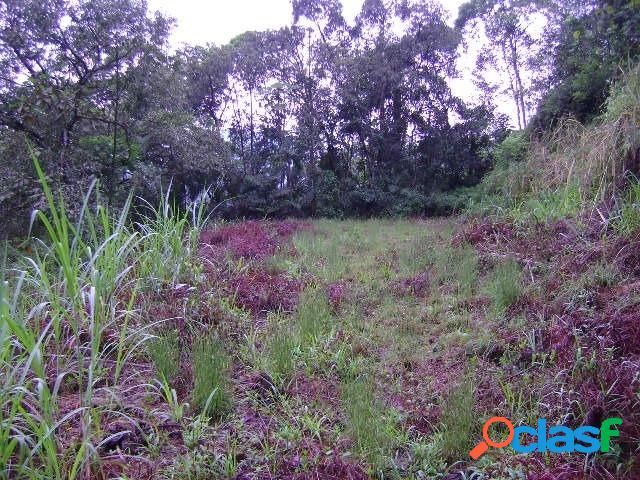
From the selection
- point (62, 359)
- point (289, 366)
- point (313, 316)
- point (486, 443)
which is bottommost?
point (486, 443)

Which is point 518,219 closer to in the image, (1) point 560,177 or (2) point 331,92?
(1) point 560,177

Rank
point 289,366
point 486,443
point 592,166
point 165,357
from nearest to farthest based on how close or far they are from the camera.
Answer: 1. point 486,443
2. point 165,357
3. point 289,366
4. point 592,166

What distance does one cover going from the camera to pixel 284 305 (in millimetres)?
3559

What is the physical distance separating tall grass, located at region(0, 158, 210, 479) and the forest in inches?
0.7

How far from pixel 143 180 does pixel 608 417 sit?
8.10 metres

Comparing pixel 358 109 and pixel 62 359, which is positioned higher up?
pixel 358 109

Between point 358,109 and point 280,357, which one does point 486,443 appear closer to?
point 280,357

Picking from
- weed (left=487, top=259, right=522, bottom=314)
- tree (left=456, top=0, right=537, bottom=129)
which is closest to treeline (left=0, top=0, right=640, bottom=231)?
tree (left=456, top=0, right=537, bottom=129)

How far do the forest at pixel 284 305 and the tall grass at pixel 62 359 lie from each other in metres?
0.02

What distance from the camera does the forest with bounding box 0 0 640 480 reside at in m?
1.69

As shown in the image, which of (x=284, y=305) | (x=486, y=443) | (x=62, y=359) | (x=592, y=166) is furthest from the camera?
(x=592, y=166)

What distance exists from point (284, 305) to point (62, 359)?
5.89 feet

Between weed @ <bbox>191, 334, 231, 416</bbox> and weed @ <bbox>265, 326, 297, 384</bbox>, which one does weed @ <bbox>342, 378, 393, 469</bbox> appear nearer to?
weed @ <bbox>265, 326, 297, 384</bbox>

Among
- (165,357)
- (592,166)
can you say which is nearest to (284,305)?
(165,357)
